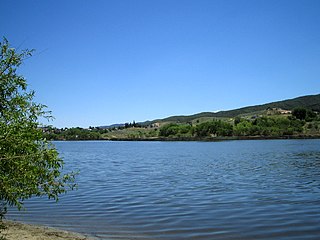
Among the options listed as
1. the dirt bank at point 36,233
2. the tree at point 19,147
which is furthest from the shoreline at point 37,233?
the tree at point 19,147

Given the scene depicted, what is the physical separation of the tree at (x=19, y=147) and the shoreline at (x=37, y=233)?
12.8 ft

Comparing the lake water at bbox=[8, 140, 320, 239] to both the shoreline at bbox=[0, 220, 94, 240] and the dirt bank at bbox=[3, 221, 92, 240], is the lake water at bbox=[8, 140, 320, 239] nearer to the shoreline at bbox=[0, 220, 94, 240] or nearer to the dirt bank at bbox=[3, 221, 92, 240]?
the shoreline at bbox=[0, 220, 94, 240]

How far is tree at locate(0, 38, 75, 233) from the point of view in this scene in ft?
28.5

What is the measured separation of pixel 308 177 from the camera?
105 ft

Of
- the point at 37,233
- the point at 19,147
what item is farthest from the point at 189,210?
the point at 19,147

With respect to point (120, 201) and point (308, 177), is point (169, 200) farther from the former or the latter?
point (308, 177)

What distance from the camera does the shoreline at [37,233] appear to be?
41.9 ft

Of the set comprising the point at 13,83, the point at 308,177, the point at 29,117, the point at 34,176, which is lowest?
the point at 308,177

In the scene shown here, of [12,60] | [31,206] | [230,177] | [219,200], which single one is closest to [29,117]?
[12,60]

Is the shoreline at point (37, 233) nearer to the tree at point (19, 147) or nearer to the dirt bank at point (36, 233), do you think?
the dirt bank at point (36, 233)

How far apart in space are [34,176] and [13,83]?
2676 millimetres

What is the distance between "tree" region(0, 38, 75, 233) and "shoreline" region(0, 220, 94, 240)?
3905mm

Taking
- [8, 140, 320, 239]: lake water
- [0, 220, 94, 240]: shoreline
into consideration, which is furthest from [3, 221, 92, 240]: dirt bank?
[8, 140, 320, 239]: lake water

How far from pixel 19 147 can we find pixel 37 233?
633cm
